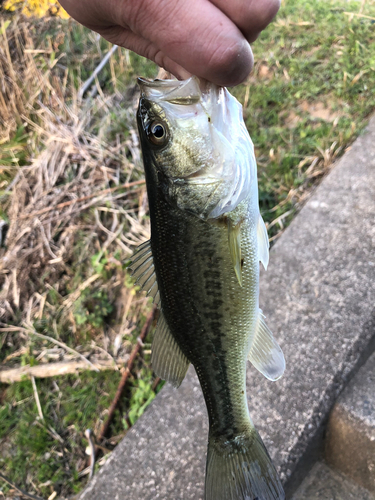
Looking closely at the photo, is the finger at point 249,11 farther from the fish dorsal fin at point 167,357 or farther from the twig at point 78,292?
the twig at point 78,292

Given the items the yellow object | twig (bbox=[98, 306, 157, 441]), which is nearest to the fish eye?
twig (bbox=[98, 306, 157, 441])

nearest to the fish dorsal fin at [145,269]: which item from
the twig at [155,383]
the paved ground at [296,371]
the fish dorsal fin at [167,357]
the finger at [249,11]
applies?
the fish dorsal fin at [167,357]

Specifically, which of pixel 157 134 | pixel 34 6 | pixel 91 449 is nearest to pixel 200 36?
pixel 157 134

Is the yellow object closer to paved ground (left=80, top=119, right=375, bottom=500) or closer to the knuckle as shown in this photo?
paved ground (left=80, top=119, right=375, bottom=500)

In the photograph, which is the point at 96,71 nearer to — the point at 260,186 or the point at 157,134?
the point at 260,186

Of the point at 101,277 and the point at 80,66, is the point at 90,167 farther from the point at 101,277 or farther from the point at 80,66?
the point at 80,66

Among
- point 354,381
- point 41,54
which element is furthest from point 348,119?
point 41,54
